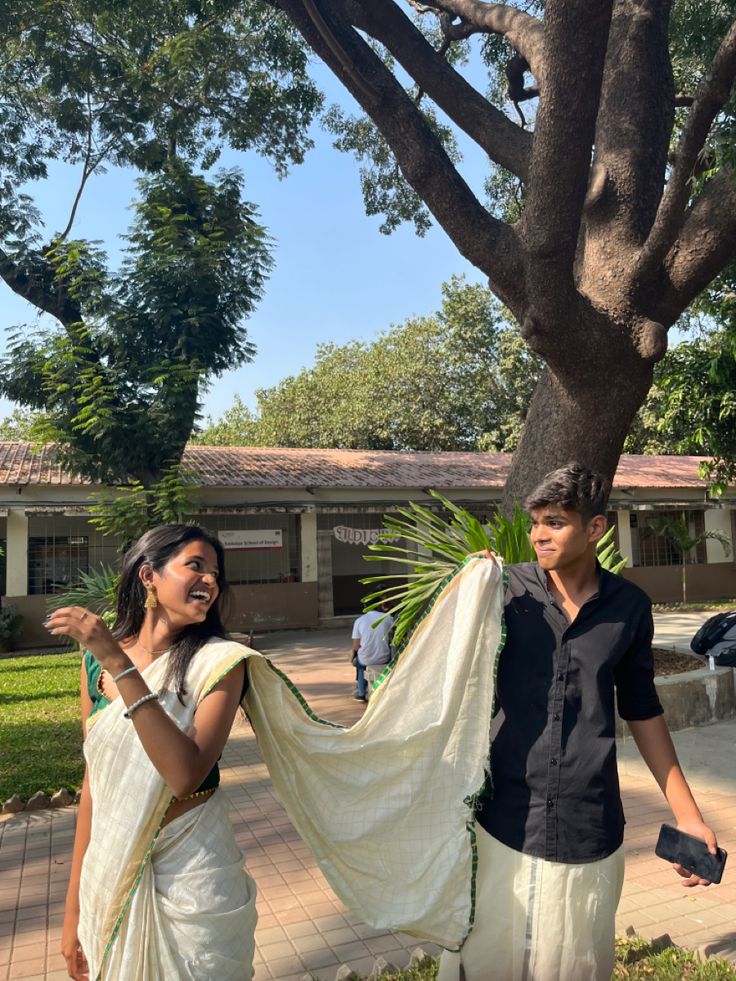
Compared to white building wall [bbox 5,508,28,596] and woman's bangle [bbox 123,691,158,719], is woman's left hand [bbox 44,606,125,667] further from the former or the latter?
white building wall [bbox 5,508,28,596]

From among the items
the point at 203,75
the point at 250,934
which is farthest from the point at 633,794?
the point at 203,75

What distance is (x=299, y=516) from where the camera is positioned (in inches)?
702

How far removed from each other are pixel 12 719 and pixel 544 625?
7.80 m

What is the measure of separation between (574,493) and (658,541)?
2123 centimetres

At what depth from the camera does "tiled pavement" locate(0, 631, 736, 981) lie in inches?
129

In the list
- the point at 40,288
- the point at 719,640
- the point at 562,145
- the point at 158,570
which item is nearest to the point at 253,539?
the point at 40,288

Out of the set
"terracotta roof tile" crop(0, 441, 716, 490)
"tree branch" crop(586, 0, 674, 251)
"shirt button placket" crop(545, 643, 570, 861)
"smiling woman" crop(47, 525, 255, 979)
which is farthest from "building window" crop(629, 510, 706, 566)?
"smiling woman" crop(47, 525, 255, 979)

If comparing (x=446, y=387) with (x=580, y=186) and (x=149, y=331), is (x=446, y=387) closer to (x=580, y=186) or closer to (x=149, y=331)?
(x=149, y=331)

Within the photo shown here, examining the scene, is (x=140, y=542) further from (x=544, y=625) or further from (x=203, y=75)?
(x=203, y=75)

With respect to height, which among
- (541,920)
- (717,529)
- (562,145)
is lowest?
(541,920)

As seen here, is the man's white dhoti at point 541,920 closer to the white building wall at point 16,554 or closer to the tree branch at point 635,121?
the tree branch at point 635,121

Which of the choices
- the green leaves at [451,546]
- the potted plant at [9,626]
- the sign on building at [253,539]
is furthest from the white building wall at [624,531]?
the green leaves at [451,546]

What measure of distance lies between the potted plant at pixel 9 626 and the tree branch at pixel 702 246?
12.7 meters

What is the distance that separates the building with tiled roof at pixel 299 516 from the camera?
15328 millimetres
